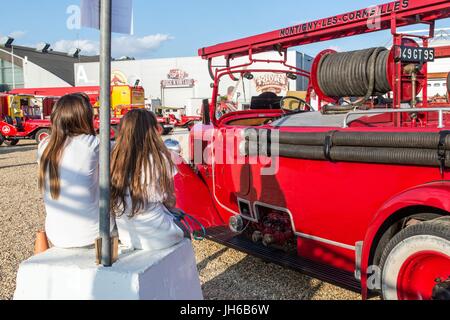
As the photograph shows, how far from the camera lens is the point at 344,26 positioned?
3543 millimetres

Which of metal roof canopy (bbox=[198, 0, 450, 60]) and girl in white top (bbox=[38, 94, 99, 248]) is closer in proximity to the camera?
girl in white top (bbox=[38, 94, 99, 248])

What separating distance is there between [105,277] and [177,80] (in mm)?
32041

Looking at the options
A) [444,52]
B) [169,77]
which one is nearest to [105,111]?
[444,52]

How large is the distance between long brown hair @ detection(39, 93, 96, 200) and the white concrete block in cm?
47

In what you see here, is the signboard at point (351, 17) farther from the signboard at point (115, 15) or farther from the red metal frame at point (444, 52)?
the signboard at point (115, 15)

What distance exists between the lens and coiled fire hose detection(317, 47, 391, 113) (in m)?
3.53

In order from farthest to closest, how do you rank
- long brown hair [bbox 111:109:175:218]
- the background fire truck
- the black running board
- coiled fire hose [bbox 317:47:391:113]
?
the background fire truck < coiled fire hose [bbox 317:47:391:113] < the black running board < long brown hair [bbox 111:109:175:218]

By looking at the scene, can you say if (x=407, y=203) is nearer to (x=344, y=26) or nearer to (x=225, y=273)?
(x=344, y=26)

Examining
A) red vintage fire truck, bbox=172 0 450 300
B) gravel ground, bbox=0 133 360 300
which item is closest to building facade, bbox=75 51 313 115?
gravel ground, bbox=0 133 360 300

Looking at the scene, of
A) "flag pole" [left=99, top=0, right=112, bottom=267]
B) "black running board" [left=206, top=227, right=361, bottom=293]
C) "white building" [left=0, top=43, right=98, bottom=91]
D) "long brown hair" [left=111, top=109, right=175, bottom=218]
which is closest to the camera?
A: "flag pole" [left=99, top=0, right=112, bottom=267]

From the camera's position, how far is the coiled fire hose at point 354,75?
3.53 m

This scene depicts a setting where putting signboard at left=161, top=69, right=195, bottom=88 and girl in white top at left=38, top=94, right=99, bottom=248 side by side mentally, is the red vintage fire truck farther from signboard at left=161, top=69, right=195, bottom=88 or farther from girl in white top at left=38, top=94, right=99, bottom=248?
signboard at left=161, top=69, right=195, bottom=88

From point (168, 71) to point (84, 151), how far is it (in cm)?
3197

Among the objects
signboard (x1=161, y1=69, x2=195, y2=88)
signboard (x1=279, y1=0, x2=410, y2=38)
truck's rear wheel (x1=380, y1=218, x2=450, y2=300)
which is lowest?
truck's rear wheel (x1=380, y1=218, x2=450, y2=300)
